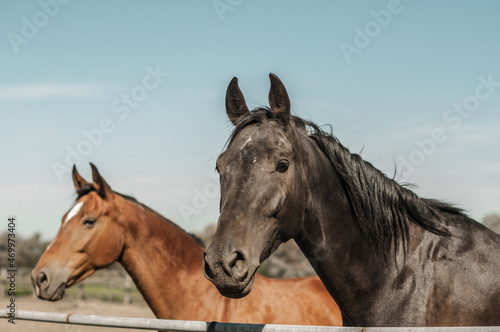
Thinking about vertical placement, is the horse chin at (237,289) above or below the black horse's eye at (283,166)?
below

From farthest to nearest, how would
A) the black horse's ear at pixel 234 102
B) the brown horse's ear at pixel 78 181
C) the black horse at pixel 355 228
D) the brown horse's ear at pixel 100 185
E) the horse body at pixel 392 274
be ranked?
the brown horse's ear at pixel 78 181 → the brown horse's ear at pixel 100 185 → the black horse's ear at pixel 234 102 → the horse body at pixel 392 274 → the black horse at pixel 355 228

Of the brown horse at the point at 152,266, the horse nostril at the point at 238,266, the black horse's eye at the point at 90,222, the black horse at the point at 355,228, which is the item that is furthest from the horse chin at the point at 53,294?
the horse nostril at the point at 238,266

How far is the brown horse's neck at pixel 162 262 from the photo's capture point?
5105 mm

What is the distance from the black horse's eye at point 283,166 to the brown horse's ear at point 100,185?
3.40 metres

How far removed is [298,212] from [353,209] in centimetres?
41

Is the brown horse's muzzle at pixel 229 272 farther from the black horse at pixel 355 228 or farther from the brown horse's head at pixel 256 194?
the black horse at pixel 355 228

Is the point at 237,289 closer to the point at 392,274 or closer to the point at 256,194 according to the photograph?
the point at 256,194

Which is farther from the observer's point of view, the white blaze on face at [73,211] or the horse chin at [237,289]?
the white blaze on face at [73,211]

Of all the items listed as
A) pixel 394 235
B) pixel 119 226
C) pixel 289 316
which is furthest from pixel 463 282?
pixel 119 226

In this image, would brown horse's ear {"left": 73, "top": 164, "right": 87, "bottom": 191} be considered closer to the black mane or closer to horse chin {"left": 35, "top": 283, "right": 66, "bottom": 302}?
horse chin {"left": 35, "top": 283, "right": 66, "bottom": 302}

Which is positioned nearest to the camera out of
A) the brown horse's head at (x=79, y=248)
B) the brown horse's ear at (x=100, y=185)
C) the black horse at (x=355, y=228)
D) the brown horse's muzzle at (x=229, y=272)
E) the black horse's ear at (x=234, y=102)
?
the brown horse's muzzle at (x=229, y=272)

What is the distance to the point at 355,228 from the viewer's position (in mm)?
2910

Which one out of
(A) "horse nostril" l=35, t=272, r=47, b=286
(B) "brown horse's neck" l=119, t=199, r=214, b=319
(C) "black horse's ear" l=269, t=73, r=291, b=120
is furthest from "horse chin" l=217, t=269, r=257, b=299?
(A) "horse nostril" l=35, t=272, r=47, b=286

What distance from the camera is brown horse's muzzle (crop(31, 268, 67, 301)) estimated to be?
537 centimetres
